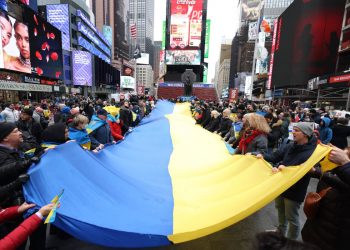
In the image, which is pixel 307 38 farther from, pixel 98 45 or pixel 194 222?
pixel 98 45

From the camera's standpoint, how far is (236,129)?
253 inches

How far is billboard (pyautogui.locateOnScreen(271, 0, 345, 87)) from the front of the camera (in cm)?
3319

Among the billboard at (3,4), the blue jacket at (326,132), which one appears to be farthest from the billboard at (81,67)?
the blue jacket at (326,132)

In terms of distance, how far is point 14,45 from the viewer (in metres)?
21.3

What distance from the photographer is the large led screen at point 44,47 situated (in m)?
24.8

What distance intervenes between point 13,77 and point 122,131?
22672 mm

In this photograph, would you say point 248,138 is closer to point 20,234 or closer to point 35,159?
point 35,159

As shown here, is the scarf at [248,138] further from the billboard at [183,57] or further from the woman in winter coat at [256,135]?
the billboard at [183,57]

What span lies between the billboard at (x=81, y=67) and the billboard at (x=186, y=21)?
1954cm

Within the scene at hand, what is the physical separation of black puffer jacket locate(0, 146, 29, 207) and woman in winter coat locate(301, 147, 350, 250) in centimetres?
304

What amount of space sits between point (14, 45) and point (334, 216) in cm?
2690

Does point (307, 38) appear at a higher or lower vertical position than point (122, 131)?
higher

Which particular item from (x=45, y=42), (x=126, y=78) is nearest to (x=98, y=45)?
(x=126, y=78)

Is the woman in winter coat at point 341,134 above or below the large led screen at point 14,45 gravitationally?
below
